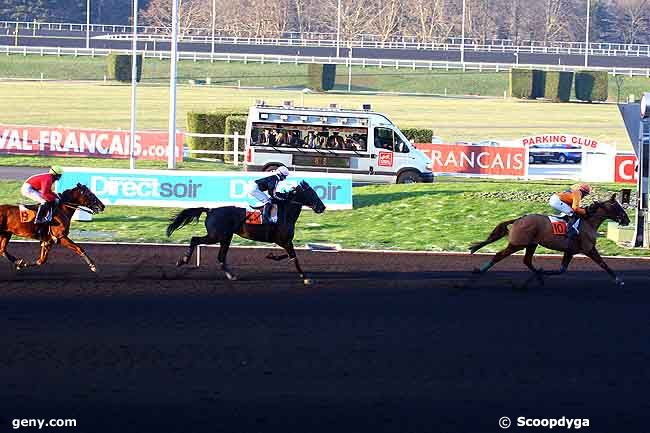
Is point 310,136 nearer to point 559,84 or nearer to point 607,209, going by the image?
point 607,209

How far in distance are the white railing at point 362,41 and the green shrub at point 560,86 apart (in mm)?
14496

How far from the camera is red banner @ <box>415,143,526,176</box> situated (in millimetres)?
36406

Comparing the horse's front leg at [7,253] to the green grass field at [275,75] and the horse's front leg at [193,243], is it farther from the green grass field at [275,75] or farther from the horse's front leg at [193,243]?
the green grass field at [275,75]

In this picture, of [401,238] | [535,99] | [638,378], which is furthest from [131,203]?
[535,99]

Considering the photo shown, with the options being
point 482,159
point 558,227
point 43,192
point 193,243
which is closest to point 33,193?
point 43,192

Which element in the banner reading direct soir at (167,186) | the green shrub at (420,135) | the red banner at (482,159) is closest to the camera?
the banner reading direct soir at (167,186)

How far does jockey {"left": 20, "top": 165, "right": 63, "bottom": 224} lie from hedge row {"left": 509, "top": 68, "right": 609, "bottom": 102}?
57.4m

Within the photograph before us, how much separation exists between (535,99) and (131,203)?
5182 cm

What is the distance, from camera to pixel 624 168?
35156 mm

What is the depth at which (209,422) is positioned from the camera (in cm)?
946

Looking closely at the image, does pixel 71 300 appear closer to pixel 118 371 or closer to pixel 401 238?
pixel 118 371

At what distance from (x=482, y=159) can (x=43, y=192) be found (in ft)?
71.3

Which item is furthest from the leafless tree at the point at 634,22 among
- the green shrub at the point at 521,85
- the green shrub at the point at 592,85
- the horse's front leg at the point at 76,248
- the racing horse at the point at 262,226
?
the horse's front leg at the point at 76,248

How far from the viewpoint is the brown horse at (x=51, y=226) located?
54.8ft
